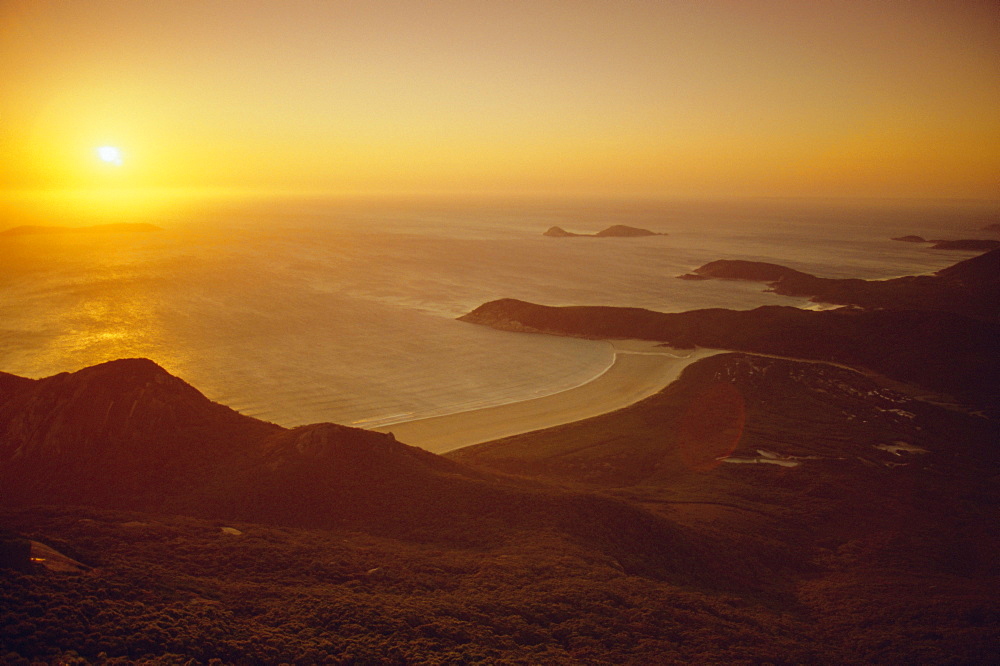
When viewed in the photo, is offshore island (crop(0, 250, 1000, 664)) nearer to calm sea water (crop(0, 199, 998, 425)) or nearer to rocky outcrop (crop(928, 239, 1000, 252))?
calm sea water (crop(0, 199, 998, 425))

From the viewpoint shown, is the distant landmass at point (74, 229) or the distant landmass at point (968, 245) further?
the distant landmass at point (74, 229)

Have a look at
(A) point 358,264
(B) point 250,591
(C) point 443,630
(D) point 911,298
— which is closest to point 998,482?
(C) point 443,630

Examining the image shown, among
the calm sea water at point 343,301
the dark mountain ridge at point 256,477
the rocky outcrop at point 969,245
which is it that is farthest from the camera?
the rocky outcrop at point 969,245

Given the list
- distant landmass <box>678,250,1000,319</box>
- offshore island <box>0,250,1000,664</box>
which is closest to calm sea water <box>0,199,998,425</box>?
distant landmass <box>678,250,1000,319</box>

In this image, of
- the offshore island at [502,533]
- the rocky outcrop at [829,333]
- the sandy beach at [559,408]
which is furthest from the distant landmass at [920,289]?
the offshore island at [502,533]

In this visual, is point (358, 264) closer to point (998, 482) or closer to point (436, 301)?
point (436, 301)

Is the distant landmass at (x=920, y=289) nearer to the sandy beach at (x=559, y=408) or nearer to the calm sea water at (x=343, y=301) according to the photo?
the calm sea water at (x=343, y=301)
